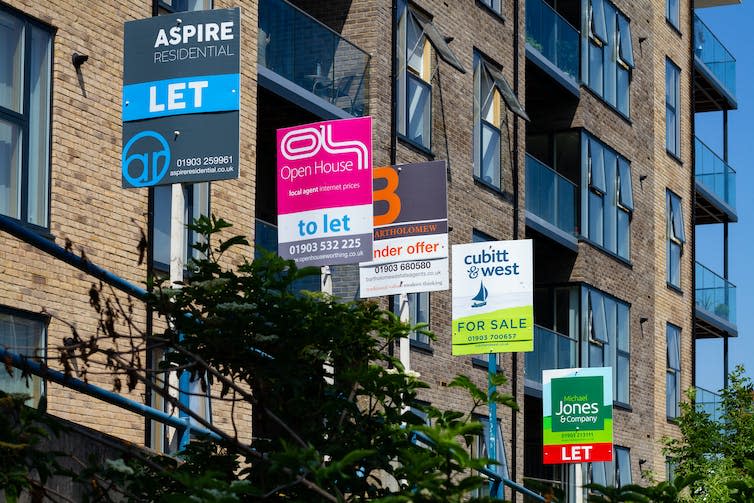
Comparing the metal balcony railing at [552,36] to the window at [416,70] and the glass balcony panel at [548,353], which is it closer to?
the window at [416,70]

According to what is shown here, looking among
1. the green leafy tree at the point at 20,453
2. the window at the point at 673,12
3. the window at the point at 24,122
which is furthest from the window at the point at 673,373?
the green leafy tree at the point at 20,453

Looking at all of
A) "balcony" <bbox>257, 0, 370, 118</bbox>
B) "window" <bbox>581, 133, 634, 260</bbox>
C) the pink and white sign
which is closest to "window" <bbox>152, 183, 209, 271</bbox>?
"balcony" <bbox>257, 0, 370, 118</bbox>

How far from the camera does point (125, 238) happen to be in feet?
57.2

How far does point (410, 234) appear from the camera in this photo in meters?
18.4

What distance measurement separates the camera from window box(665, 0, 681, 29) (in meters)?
42.6

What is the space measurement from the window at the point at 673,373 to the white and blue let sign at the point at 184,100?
103 feet

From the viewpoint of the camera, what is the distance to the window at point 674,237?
4138cm

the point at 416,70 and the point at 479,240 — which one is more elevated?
the point at 416,70

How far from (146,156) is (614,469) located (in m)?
27.2

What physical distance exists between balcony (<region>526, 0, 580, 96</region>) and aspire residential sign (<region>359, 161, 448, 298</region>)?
14161 millimetres


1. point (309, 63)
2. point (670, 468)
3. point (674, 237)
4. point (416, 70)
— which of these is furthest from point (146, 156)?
point (674, 237)

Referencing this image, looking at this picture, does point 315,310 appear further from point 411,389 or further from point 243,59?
point 243,59

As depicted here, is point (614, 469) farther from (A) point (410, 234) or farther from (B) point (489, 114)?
(A) point (410, 234)

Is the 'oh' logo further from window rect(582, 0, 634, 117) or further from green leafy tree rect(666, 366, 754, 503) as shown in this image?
window rect(582, 0, 634, 117)
